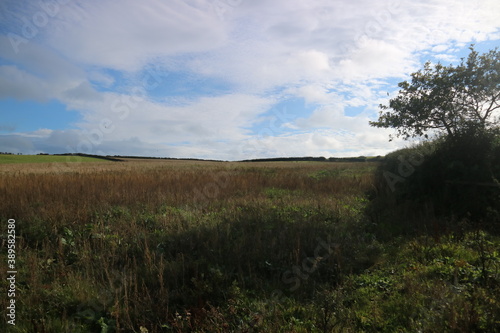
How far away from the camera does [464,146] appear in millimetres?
9570

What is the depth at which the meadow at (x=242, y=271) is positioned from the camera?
375cm

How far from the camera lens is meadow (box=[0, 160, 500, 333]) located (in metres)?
3.75

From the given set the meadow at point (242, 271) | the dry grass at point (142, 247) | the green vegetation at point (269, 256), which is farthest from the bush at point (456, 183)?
the dry grass at point (142, 247)

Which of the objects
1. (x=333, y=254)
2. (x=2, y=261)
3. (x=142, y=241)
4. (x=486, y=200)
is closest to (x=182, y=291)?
(x=142, y=241)

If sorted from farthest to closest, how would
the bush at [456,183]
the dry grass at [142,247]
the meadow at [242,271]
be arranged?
the bush at [456,183]
the dry grass at [142,247]
the meadow at [242,271]

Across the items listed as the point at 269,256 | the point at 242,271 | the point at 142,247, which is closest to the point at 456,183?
the point at 269,256

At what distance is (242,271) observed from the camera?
205 inches

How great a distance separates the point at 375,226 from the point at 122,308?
6.86 meters

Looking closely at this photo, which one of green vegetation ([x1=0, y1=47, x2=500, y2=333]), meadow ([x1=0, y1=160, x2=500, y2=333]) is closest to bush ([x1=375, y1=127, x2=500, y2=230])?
green vegetation ([x1=0, y1=47, x2=500, y2=333])

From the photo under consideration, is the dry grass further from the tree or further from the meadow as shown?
the tree

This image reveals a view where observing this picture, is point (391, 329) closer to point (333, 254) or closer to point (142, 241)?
point (333, 254)

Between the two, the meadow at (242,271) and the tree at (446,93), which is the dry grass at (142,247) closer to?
the meadow at (242,271)

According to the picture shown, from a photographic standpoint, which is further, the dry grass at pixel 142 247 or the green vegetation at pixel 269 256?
the dry grass at pixel 142 247

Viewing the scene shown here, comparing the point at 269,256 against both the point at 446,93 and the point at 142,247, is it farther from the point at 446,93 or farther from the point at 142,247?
the point at 446,93
